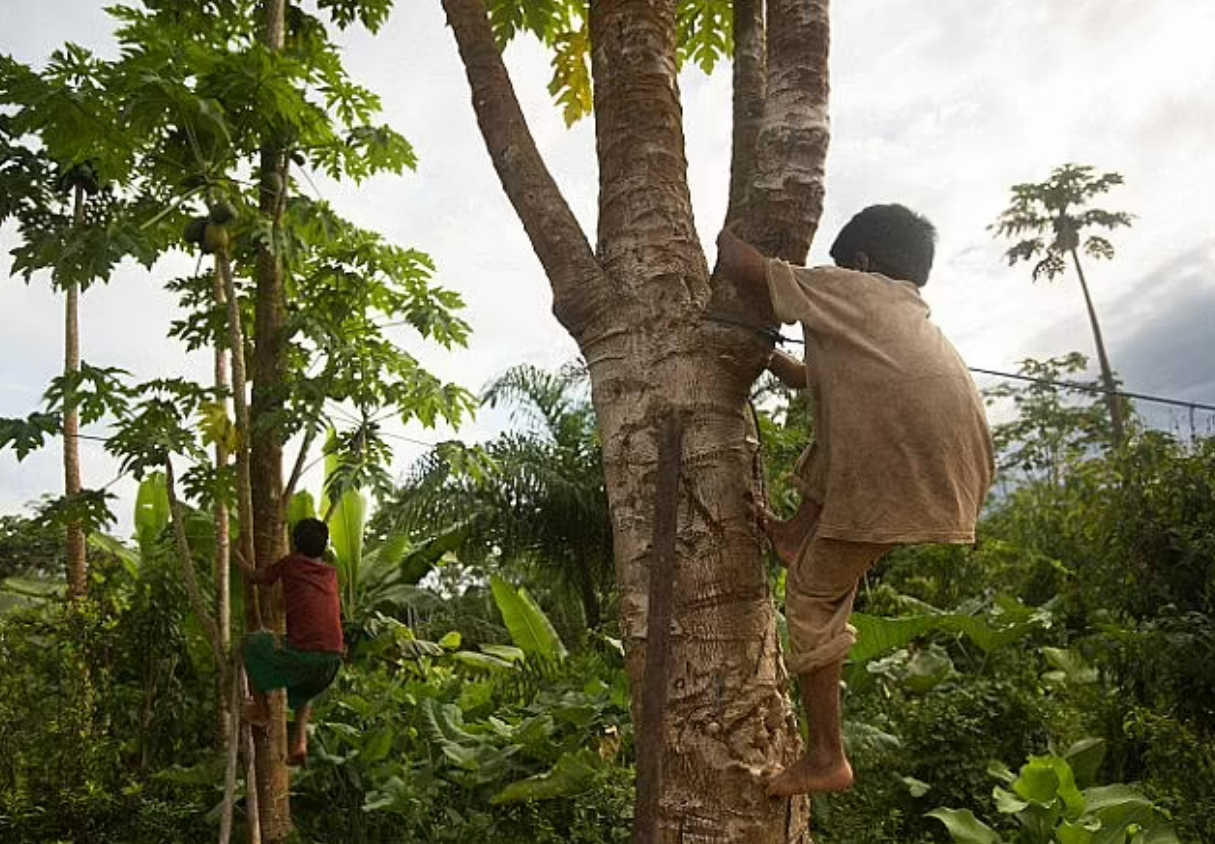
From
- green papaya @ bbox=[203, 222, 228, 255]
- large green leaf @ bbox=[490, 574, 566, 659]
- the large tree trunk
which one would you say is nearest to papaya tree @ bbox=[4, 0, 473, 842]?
green papaya @ bbox=[203, 222, 228, 255]

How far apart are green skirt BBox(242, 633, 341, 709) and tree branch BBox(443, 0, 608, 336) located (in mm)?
2587

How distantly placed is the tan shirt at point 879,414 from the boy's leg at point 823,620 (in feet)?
0.28

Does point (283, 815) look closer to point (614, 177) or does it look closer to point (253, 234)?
point (253, 234)

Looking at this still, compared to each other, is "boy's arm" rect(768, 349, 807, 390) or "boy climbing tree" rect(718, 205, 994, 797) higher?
"boy's arm" rect(768, 349, 807, 390)

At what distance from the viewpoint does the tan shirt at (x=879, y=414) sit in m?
2.17

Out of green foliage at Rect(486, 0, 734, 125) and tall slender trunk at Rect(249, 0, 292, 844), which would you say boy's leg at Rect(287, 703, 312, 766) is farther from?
green foliage at Rect(486, 0, 734, 125)

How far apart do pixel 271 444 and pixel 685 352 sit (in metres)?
2.92

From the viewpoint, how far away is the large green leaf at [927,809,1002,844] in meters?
4.57

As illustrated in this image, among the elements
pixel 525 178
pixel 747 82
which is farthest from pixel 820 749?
pixel 747 82

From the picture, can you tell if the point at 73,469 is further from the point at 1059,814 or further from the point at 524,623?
the point at 1059,814

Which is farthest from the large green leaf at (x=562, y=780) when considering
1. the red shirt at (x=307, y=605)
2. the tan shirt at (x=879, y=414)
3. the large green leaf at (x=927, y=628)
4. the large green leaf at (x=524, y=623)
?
the large green leaf at (x=524, y=623)

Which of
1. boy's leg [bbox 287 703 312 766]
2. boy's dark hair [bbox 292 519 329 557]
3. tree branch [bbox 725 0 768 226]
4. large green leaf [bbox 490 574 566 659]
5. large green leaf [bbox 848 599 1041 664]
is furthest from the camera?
large green leaf [bbox 490 574 566 659]

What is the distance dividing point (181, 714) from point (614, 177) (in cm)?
678

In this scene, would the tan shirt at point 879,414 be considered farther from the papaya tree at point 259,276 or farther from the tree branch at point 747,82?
the papaya tree at point 259,276
